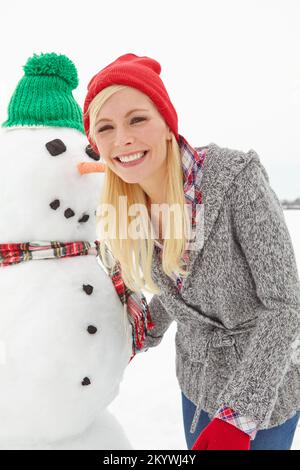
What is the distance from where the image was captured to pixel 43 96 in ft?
3.60

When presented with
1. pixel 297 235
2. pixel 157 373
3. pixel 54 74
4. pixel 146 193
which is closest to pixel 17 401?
pixel 146 193

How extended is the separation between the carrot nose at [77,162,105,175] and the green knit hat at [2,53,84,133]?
14 cm

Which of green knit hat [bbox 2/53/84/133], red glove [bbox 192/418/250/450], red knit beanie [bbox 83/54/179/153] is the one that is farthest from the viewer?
green knit hat [bbox 2/53/84/133]

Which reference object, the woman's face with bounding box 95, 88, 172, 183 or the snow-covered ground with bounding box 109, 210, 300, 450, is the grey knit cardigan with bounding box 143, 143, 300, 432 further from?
the snow-covered ground with bounding box 109, 210, 300, 450

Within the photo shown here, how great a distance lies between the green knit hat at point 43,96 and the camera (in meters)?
1.09

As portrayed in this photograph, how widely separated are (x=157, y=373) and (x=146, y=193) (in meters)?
1.36

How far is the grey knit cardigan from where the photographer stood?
0.76 m

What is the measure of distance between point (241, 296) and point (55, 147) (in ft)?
1.86

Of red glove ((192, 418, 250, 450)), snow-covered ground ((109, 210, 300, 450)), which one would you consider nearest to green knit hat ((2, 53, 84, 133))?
red glove ((192, 418, 250, 450))

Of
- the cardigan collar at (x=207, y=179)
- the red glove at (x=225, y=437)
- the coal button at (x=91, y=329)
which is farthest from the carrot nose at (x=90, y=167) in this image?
the red glove at (x=225, y=437)

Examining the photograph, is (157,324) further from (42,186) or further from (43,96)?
(43,96)

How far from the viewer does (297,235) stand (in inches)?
230

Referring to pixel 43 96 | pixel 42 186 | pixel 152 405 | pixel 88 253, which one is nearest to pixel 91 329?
pixel 88 253

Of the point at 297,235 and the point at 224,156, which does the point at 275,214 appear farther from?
the point at 297,235
